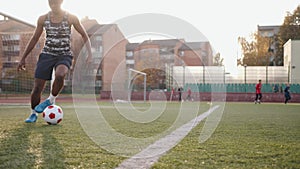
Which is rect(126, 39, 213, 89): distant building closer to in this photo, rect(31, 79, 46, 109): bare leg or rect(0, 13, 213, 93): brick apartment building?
rect(0, 13, 213, 93): brick apartment building

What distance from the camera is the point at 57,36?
15.1ft

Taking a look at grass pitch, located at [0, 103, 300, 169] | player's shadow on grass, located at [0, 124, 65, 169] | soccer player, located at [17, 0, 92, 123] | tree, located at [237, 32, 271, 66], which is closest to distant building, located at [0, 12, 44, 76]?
soccer player, located at [17, 0, 92, 123]

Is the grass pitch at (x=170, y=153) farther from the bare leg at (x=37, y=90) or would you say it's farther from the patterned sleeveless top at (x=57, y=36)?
the patterned sleeveless top at (x=57, y=36)

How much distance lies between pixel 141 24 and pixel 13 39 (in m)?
9.15

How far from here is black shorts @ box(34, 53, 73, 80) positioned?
15.2 ft

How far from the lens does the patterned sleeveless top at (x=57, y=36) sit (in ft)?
15.0

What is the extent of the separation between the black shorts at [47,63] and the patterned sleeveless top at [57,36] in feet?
0.19

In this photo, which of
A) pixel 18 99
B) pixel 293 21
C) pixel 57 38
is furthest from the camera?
pixel 293 21

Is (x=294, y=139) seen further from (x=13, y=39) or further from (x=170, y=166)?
(x=13, y=39)

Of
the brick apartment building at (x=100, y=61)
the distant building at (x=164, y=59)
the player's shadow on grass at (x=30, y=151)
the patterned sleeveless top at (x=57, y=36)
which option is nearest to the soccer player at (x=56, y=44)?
the patterned sleeveless top at (x=57, y=36)

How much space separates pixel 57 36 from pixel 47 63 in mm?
404

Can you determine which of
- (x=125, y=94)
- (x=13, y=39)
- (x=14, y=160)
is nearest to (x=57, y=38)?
(x=14, y=160)

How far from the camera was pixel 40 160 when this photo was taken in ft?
7.67

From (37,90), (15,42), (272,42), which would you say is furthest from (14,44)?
(272,42)
